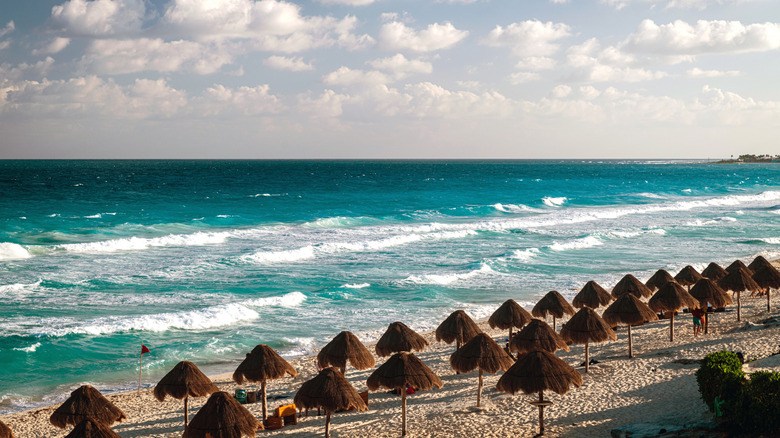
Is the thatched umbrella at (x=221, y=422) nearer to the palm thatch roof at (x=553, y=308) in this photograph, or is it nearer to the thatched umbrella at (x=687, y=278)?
the palm thatch roof at (x=553, y=308)

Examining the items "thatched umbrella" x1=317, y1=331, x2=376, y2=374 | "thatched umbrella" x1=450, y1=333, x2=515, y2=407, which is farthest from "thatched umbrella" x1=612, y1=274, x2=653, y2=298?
"thatched umbrella" x1=317, y1=331, x2=376, y2=374

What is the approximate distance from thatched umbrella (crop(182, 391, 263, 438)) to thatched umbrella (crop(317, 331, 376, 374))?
3831 millimetres

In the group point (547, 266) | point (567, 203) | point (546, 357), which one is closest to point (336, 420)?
point (546, 357)

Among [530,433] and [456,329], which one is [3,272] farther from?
[530,433]

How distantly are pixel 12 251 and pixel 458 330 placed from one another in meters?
31.0

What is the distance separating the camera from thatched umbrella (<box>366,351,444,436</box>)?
41.4 ft

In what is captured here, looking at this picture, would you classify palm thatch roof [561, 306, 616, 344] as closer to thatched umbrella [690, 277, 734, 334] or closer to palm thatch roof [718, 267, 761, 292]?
thatched umbrella [690, 277, 734, 334]

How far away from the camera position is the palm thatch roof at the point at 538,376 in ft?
38.7

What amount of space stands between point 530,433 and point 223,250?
28786 mm

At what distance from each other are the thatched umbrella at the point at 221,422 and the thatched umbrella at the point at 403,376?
9.03 ft

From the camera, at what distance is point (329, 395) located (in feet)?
38.3

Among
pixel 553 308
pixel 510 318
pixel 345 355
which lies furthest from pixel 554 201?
pixel 345 355

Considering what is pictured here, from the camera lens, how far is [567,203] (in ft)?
239

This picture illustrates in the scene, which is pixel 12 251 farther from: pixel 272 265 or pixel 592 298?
pixel 592 298
